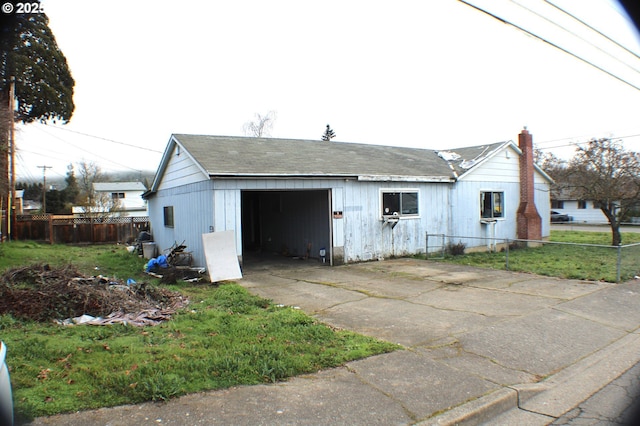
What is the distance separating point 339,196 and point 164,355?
917 cm

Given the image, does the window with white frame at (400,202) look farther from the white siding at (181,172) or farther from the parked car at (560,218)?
the parked car at (560,218)

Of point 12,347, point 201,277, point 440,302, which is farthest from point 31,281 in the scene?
point 440,302

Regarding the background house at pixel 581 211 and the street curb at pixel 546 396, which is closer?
the street curb at pixel 546 396

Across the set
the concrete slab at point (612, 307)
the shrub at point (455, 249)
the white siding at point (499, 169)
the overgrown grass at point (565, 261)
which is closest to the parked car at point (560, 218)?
the overgrown grass at point (565, 261)

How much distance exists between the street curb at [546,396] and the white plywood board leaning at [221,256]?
25.2 feet

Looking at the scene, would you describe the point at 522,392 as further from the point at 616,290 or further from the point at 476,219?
the point at 476,219

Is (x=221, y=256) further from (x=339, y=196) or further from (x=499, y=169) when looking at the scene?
(x=499, y=169)

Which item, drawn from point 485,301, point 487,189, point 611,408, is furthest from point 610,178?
point 611,408

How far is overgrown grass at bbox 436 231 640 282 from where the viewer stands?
10945 mm

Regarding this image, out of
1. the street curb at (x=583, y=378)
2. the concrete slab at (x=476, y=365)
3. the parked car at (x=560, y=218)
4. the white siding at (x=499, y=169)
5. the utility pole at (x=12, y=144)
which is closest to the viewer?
the street curb at (x=583, y=378)

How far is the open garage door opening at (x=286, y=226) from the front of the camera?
14.8m

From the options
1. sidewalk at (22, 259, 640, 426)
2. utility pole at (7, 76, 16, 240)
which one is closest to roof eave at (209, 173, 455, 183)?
sidewalk at (22, 259, 640, 426)

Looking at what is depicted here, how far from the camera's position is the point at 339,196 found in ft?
44.1

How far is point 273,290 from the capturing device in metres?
9.54
